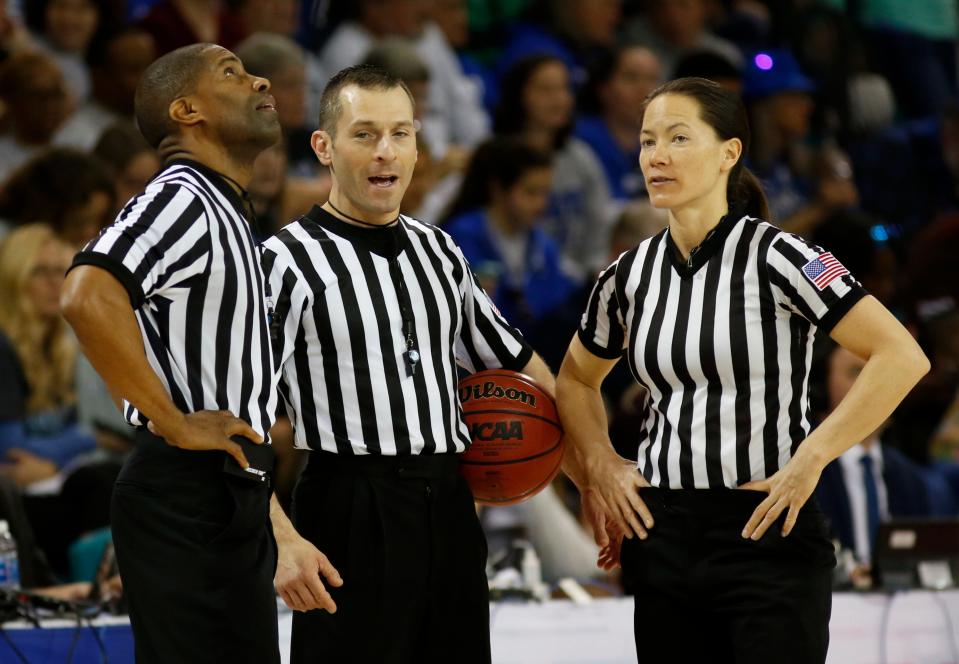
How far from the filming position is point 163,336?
314 cm

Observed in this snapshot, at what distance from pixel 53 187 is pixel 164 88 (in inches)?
130

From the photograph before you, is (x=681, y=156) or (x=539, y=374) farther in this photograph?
(x=539, y=374)

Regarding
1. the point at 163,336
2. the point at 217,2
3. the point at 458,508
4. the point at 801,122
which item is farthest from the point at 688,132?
the point at 801,122

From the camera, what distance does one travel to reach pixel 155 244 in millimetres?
3072

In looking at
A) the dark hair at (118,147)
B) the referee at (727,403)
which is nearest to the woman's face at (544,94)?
the dark hair at (118,147)

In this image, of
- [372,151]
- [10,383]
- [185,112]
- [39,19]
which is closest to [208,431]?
[185,112]

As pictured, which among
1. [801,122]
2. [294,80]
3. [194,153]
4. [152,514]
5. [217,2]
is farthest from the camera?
[801,122]

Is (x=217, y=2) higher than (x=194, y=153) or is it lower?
higher

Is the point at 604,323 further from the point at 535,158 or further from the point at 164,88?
the point at 535,158

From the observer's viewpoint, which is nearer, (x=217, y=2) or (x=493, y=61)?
(x=217, y=2)

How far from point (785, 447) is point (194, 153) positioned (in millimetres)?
1524

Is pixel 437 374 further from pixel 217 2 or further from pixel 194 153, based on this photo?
pixel 217 2

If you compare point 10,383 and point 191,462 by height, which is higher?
point 10,383

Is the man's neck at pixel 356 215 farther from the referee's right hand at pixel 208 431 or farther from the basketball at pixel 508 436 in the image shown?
the referee's right hand at pixel 208 431
